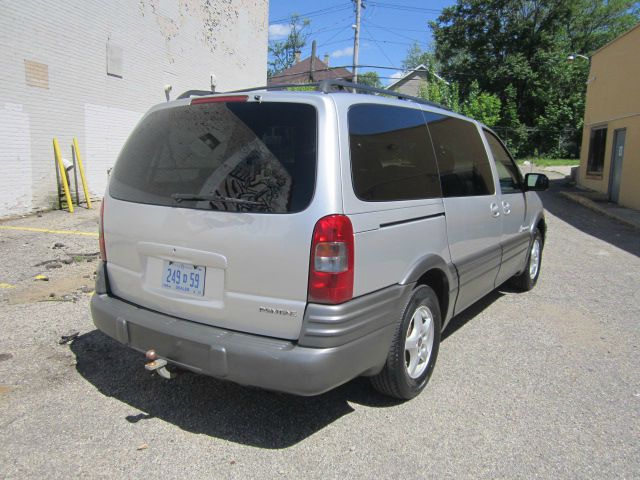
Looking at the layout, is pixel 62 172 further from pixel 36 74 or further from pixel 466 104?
pixel 466 104

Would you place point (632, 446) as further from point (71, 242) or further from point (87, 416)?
point (71, 242)

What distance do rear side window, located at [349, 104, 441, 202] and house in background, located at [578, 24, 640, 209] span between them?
11729mm

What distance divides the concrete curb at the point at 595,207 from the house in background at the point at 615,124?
757 mm

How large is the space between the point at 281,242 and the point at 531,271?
14.0 feet

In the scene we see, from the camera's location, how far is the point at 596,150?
16.6m

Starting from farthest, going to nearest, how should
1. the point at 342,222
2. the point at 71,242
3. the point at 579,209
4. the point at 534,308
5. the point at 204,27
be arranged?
the point at 204,27 → the point at 579,209 → the point at 71,242 → the point at 534,308 → the point at 342,222

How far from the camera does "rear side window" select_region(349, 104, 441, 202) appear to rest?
109 inches

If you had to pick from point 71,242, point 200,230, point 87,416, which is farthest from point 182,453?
point 71,242

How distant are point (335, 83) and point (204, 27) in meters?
14.9

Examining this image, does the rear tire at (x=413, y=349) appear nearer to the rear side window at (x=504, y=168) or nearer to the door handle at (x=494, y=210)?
the door handle at (x=494, y=210)

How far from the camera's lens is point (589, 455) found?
2766 millimetres

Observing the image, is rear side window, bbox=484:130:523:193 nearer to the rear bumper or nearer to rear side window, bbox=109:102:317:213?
the rear bumper

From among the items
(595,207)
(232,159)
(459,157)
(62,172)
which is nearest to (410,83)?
(595,207)

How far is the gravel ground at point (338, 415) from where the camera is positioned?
263 cm
